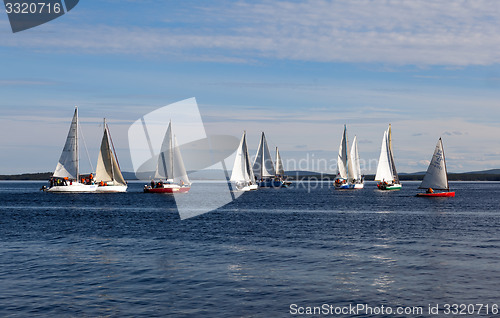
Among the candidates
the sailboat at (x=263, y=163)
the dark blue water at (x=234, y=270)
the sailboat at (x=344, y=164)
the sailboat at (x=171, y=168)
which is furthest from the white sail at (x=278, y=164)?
the dark blue water at (x=234, y=270)

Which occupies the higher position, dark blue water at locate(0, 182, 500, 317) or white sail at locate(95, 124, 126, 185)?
white sail at locate(95, 124, 126, 185)

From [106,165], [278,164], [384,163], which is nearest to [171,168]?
[106,165]

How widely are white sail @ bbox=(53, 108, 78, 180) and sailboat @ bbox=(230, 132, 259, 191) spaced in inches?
1599

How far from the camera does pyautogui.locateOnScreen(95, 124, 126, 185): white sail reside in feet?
388

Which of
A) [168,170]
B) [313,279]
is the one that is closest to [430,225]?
[313,279]

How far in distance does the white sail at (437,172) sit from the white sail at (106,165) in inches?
2822

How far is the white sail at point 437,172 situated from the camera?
96.5 meters

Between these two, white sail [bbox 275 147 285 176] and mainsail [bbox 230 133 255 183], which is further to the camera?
white sail [bbox 275 147 285 176]

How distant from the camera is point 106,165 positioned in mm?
120125

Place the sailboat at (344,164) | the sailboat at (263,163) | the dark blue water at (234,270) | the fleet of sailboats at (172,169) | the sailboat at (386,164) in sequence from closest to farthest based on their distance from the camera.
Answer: the dark blue water at (234,270)
the fleet of sailboats at (172,169)
the sailboat at (386,164)
the sailboat at (344,164)
the sailboat at (263,163)

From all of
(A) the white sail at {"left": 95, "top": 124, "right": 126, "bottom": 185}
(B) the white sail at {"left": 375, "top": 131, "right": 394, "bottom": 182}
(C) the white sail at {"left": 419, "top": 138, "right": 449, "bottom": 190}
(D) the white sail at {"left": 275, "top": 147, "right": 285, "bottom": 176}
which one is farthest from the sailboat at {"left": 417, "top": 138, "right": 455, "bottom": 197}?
(D) the white sail at {"left": 275, "top": 147, "right": 285, "bottom": 176}

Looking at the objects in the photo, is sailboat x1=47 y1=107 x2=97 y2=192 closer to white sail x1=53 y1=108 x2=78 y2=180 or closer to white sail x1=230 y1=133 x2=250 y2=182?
white sail x1=53 y1=108 x2=78 y2=180

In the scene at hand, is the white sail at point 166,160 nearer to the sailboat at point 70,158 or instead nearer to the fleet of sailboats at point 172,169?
the fleet of sailboats at point 172,169

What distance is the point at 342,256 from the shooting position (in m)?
33.4
